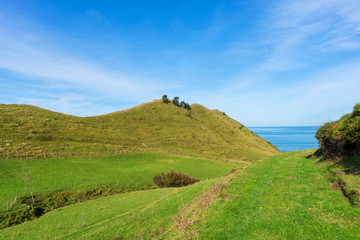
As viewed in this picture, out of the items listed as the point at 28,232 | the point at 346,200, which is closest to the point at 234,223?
the point at 346,200

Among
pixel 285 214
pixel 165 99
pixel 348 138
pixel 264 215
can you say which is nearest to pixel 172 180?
pixel 348 138

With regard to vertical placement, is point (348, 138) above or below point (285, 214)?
above

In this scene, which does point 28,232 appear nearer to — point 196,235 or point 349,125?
point 196,235

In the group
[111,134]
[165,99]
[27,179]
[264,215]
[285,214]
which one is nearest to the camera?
[285,214]

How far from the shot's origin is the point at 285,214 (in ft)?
35.1

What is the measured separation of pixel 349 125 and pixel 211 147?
8423cm

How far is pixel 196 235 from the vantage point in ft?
34.2

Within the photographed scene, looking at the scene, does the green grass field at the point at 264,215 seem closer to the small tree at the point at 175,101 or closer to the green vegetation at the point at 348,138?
the green vegetation at the point at 348,138

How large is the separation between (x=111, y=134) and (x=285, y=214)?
8752 cm

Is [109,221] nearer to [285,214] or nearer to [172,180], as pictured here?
[285,214]

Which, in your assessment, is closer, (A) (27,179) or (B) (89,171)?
(A) (27,179)

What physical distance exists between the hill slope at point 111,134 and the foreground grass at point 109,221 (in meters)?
33.7

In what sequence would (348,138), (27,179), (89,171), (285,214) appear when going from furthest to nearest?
(89,171)
(27,179)
(348,138)
(285,214)

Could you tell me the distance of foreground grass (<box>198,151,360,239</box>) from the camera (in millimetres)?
8898
